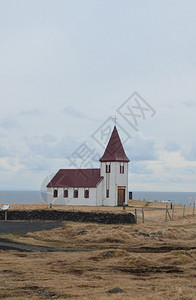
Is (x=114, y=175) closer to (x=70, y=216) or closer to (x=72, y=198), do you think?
(x=72, y=198)

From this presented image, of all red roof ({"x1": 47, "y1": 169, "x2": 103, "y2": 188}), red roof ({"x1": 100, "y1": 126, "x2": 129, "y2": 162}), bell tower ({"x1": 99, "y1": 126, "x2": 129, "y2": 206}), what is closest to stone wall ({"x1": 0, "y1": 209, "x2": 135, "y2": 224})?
red roof ({"x1": 47, "y1": 169, "x2": 103, "y2": 188})

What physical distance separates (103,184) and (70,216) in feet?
70.3

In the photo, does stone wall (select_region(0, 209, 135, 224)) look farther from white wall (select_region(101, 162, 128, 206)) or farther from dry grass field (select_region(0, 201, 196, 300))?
white wall (select_region(101, 162, 128, 206))

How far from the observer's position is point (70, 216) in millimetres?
35812

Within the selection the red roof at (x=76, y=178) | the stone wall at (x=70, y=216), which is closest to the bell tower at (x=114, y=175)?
the red roof at (x=76, y=178)

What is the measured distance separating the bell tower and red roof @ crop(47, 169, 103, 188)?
131 cm

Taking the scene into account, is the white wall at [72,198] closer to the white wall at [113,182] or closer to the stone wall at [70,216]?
the white wall at [113,182]

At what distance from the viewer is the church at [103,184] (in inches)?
2215

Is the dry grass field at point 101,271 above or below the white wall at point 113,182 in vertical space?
below

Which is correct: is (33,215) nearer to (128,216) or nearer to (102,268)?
(128,216)

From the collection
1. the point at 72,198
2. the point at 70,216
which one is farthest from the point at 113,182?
the point at 70,216

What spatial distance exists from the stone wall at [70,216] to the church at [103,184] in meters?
19.8

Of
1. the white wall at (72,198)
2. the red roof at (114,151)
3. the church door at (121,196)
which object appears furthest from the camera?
the red roof at (114,151)

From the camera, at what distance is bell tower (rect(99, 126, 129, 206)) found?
56.2 m
